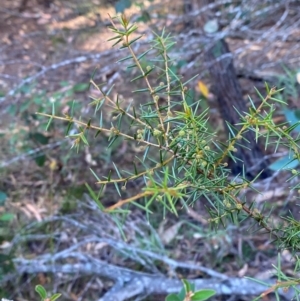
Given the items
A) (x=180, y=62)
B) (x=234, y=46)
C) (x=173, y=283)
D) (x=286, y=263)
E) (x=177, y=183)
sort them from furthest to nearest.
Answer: (x=234, y=46), (x=180, y=62), (x=286, y=263), (x=173, y=283), (x=177, y=183)

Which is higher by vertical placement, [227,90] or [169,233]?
[227,90]

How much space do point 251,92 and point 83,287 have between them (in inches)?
57.0

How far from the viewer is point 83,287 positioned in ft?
6.76

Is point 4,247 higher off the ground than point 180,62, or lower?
lower

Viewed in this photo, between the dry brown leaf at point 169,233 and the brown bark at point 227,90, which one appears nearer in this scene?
the dry brown leaf at point 169,233

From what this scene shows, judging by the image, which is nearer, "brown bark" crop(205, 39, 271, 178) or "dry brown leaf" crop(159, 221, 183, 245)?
"dry brown leaf" crop(159, 221, 183, 245)

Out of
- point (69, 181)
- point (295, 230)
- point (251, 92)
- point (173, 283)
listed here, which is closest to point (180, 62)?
point (251, 92)

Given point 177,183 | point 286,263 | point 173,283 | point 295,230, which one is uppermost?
point 177,183

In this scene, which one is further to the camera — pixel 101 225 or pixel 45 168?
pixel 45 168

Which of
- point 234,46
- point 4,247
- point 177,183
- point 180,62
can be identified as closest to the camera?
point 177,183

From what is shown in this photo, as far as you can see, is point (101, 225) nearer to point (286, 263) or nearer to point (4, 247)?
point (4, 247)

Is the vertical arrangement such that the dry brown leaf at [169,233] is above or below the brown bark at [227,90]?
below

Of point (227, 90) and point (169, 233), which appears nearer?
point (169, 233)

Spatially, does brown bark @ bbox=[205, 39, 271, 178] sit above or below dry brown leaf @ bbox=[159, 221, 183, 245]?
above
